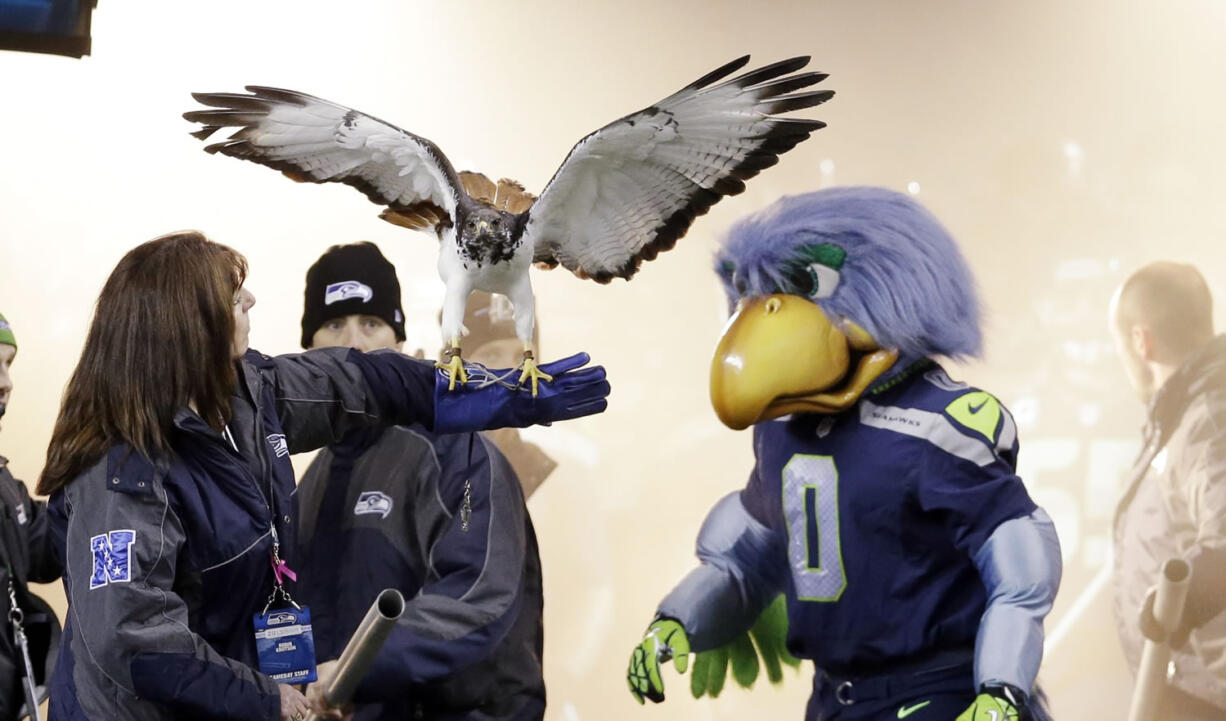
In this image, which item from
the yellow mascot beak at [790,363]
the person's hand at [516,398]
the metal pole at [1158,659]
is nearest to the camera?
the person's hand at [516,398]

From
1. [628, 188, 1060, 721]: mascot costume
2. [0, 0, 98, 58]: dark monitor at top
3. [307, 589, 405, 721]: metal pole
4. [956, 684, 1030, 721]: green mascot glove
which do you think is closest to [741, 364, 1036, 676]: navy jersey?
[628, 188, 1060, 721]: mascot costume

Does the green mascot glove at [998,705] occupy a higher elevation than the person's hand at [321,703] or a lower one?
lower

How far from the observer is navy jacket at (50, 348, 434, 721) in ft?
4.04

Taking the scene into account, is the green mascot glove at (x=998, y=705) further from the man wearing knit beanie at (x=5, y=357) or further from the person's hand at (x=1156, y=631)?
the man wearing knit beanie at (x=5, y=357)

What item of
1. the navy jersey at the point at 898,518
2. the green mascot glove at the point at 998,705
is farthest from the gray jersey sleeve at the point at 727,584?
the green mascot glove at the point at 998,705

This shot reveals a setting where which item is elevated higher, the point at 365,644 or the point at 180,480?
the point at 180,480

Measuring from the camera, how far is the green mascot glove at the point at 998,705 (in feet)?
4.53

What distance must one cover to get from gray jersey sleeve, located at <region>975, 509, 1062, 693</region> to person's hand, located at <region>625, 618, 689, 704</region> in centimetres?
39

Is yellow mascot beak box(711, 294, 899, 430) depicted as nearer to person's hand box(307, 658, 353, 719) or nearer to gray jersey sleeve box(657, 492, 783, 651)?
gray jersey sleeve box(657, 492, 783, 651)

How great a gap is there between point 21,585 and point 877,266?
49.9 inches

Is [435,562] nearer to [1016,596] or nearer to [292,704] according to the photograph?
[292,704]

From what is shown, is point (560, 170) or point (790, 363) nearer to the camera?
point (560, 170)

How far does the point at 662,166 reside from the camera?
4.59 feet

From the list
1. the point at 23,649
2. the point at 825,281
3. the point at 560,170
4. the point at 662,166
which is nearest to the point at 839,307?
the point at 825,281
